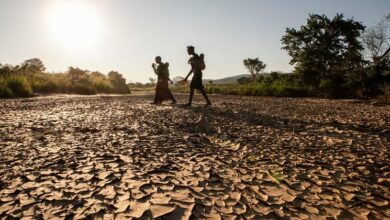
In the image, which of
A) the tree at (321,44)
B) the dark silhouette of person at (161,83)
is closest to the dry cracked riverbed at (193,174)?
the dark silhouette of person at (161,83)

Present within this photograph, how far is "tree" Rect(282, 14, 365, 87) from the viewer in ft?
79.3

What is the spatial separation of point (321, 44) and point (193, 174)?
25.7 metres

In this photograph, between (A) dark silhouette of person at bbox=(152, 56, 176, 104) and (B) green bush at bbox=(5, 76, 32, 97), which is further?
(B) green bush at bbox=(5, 76, 32, 97)

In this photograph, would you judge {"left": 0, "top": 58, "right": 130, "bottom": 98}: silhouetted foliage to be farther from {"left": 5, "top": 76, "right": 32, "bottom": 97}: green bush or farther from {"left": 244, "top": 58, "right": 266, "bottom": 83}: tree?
{"left": 244, "top": 58, "right": 266, "bottom": 83}: tree

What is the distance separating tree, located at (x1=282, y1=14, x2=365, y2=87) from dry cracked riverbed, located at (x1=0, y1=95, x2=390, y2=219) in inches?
828

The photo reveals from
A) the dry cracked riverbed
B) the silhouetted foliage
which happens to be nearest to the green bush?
the silhouetted foliage

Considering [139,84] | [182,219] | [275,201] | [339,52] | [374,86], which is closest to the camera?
[182,219]

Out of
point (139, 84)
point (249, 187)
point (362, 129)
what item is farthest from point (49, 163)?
point (139, 84)

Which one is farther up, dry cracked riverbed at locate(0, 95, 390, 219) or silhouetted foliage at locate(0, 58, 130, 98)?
silhouetted foliage at locate(0, 58, 130, 98)

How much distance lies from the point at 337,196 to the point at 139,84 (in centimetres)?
6888

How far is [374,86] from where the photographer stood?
15.8 meters

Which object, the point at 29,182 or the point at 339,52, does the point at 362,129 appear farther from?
the point at 339,52

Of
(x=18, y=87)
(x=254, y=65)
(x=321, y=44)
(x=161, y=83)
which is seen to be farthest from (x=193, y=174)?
(x=254, y=65)

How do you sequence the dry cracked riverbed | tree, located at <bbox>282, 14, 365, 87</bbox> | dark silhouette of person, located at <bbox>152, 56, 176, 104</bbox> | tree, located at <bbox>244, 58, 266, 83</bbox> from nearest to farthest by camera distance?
the dry cracked riverbed < dark silhouette of person, located at <bbox>152, 56, 176, 104</bbox> < tree, located at <bbox>282, 14, 365, 87</bbox> < tree, located at <bbox>244, 58, 266, 83</bbox>
